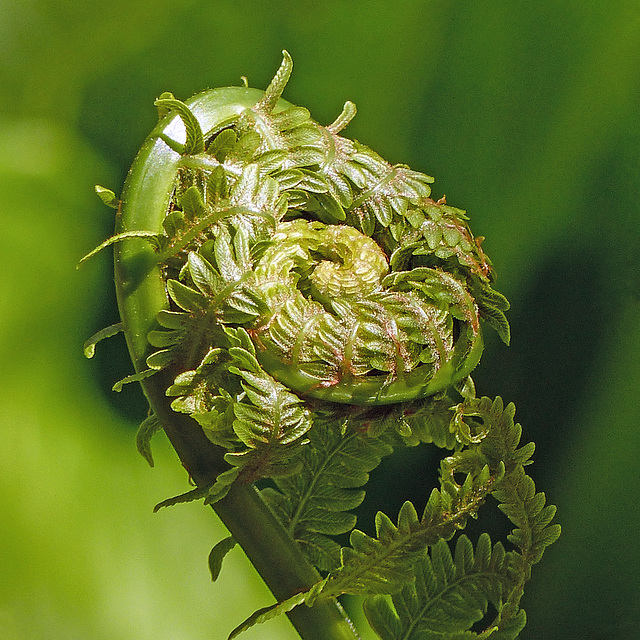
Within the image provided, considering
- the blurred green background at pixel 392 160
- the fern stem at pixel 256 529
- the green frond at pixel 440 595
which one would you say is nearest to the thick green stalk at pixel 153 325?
the fern stem at pixel 256 529

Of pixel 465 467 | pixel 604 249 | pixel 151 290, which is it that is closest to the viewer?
pixel 151 290

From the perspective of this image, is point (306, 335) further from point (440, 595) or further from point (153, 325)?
point (440, 595)

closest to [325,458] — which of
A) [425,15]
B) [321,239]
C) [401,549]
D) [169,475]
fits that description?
[401,549]

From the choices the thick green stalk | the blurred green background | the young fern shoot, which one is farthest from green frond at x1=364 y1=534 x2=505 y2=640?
the blurred green background

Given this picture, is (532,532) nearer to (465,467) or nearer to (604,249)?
(465,467)

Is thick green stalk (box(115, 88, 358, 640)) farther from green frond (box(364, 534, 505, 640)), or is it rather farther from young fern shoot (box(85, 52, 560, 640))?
green frond (box(364, 534, 505, 640))
